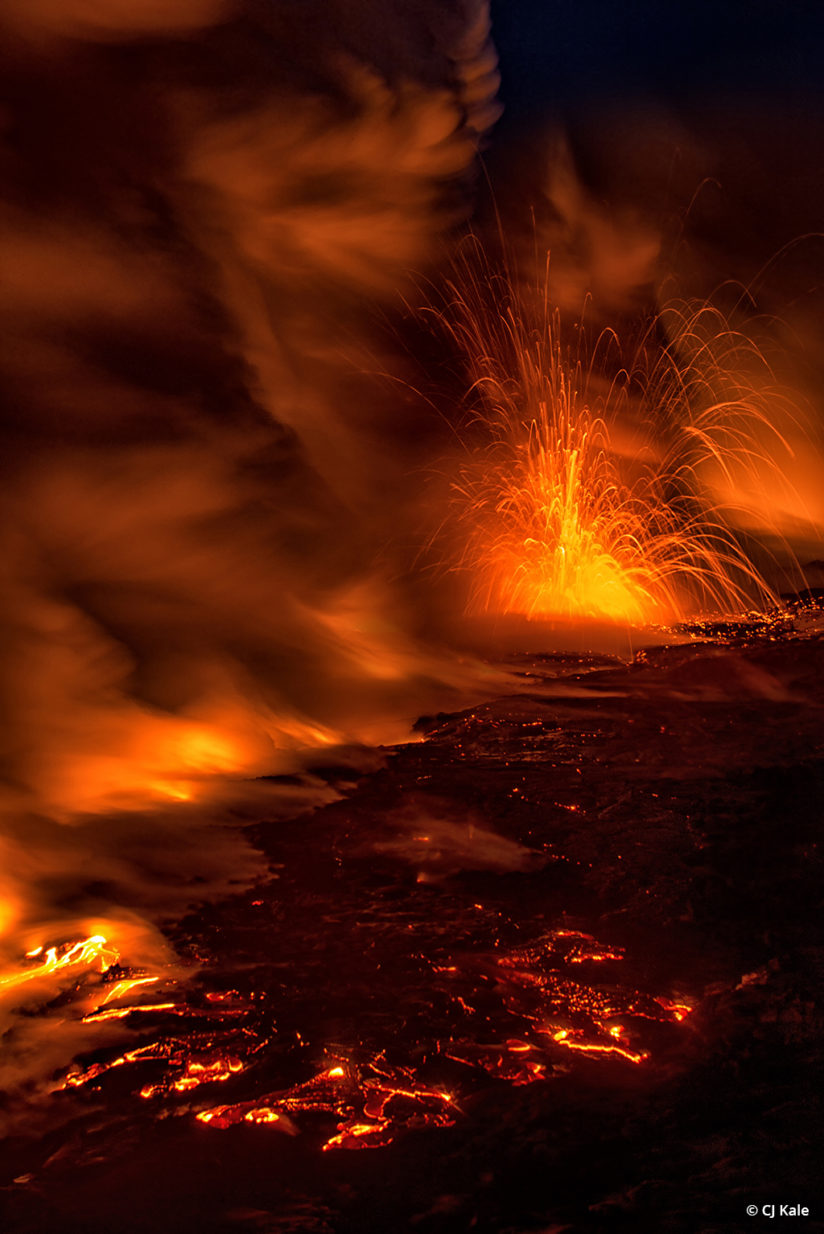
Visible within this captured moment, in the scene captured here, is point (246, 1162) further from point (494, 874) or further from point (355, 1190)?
point (494, 874)

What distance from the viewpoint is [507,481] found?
8352 millimetres

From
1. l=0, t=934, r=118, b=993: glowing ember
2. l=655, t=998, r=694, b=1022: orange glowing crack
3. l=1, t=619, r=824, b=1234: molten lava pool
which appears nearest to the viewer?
l=1, t=619, r=824, b=1234: molten lava pool

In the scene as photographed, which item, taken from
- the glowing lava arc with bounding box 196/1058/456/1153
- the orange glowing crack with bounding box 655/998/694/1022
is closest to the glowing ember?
the glowing lava arc with bounding box 196/1058/456/1153

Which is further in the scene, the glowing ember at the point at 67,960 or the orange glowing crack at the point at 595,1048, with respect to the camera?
the glowing ember at the point at 67,960

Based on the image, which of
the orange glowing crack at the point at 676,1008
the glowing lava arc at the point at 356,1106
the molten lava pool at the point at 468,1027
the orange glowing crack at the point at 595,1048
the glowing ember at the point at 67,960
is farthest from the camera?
the glowing ember at the point at 67,960

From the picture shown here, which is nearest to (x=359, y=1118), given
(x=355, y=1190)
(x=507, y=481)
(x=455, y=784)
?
(x=355, y=1190)

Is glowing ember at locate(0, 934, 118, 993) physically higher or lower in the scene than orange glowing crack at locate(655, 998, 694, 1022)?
higher

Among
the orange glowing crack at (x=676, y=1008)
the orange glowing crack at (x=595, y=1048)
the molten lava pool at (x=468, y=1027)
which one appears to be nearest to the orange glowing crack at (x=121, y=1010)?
the molten lava pool at (x=468, y=1027)

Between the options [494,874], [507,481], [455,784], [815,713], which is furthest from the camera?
[507,481]

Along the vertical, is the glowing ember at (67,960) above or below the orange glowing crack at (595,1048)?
above

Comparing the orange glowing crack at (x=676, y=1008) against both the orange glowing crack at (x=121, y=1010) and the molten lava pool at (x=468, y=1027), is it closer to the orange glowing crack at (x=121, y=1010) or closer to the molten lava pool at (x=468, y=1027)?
the molten lava pool at (x=468, y=1027)

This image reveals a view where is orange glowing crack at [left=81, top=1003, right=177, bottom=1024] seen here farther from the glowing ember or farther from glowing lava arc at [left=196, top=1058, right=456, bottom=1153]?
glowing lava arc at [left=196, top=1058, right=456, bottom=1153]

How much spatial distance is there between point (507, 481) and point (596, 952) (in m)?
5.83

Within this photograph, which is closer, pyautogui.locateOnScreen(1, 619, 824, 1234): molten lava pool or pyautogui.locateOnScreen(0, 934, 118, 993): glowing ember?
pyautogui.locateOnScreen(1, 619, 824, 1234): molten lava pool
